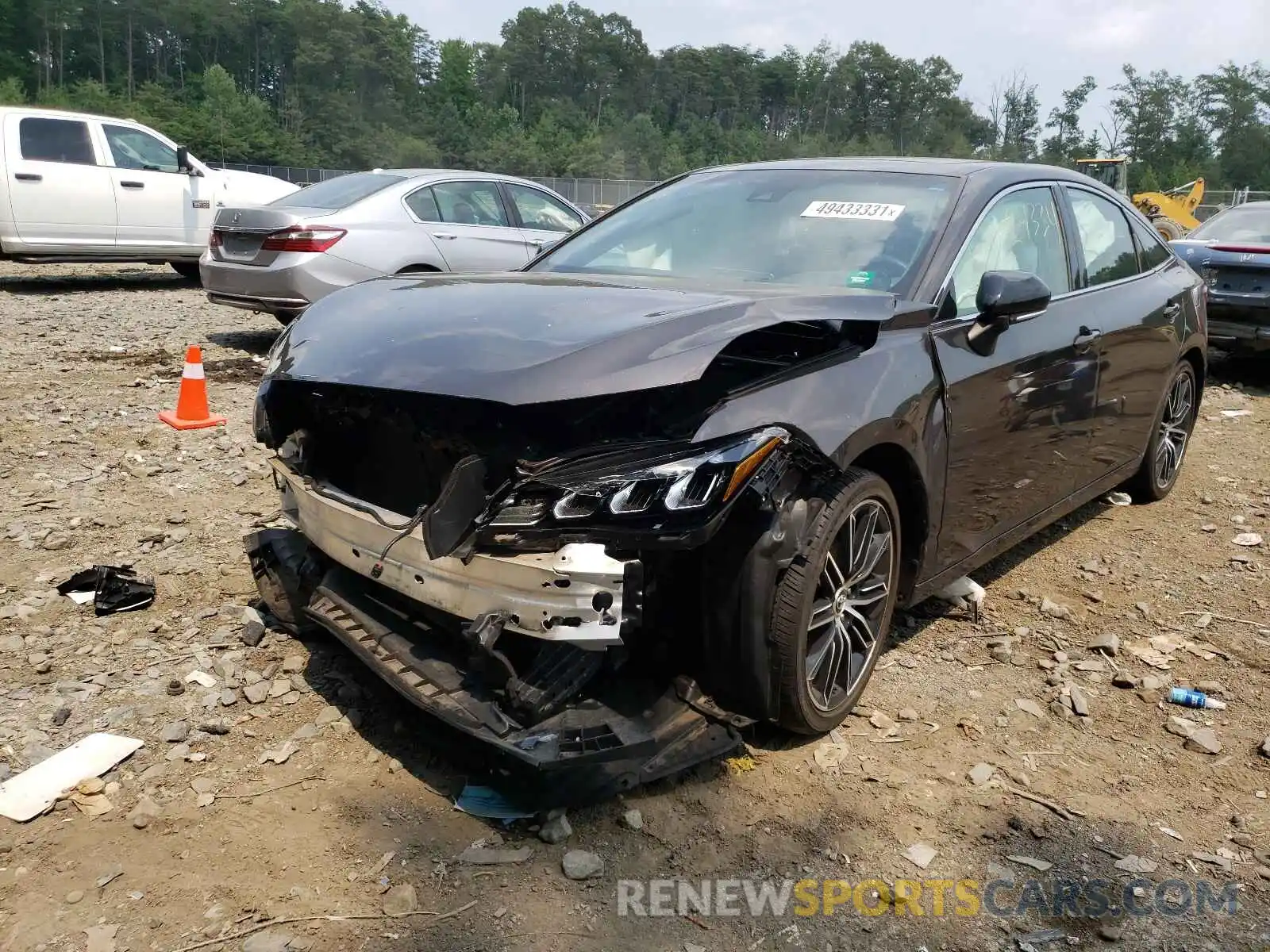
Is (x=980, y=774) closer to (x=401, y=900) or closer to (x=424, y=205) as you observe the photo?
(x=401, y=900)

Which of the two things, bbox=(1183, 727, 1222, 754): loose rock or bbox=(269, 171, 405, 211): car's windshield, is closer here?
bbox=(1183, 727, 1222, 754): loose rock

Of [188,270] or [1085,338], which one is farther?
[188,270]

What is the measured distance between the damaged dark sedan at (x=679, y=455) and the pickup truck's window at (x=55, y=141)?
10.2m

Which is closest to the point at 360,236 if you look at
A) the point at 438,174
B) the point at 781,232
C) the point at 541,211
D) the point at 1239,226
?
the point at 438,174

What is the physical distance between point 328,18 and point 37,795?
96.4 m

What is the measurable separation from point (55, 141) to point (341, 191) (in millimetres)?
5098

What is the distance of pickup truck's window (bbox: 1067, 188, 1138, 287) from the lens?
4.55 m

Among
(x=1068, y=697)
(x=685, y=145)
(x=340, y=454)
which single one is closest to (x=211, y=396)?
(x=340, y=454)

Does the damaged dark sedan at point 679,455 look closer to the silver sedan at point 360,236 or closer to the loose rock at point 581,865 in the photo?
the loose rock at point 581,865

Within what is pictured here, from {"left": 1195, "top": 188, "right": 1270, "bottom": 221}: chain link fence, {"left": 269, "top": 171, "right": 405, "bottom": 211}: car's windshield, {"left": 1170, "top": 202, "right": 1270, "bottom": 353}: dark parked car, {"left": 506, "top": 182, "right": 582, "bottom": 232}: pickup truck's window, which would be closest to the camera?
{"left": 269, "top": 171, "right": 405, "bottom": 211}: car's windshield

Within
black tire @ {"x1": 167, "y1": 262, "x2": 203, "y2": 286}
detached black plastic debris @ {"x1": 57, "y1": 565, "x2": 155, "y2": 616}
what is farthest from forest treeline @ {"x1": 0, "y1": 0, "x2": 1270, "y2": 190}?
detached black plastic debris @ {"x1": 57, "y1": 565, "x2": 155, "y2": 616}

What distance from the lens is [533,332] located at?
109 inches

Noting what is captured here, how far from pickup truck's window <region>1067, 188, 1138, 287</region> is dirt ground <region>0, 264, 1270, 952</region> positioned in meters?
1.34

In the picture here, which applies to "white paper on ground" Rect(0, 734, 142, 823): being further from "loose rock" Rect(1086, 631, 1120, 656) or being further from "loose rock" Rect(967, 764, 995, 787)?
"loose rock" Rect(1086, 631, 1120, 656)
